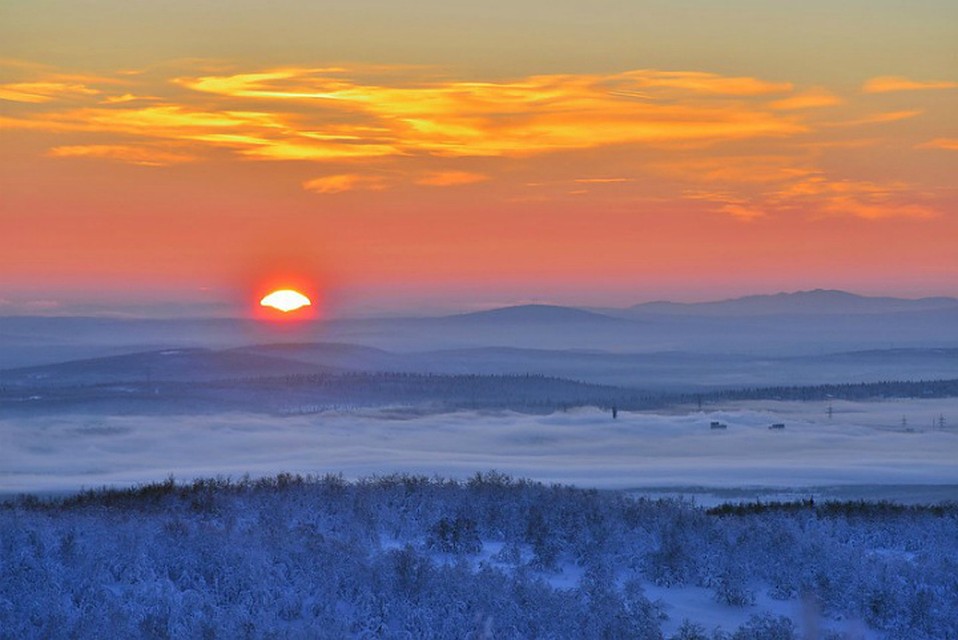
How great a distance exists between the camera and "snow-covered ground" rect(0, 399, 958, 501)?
172ft

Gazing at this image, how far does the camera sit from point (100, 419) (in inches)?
4277

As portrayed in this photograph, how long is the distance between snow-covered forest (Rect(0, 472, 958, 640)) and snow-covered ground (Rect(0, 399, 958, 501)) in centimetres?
978

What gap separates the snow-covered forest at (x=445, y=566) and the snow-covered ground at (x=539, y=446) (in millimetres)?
9782

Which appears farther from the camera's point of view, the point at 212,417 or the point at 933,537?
the point at 212,417

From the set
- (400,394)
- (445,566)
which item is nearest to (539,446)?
(445,566)

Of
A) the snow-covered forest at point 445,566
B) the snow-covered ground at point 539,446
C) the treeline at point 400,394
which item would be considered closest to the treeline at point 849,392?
the treeline at point 400,394

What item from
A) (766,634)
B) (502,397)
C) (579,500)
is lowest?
(766,634)

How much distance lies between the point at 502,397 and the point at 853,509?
132 meters

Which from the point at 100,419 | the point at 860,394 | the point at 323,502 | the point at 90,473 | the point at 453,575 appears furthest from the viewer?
the point at 860,394

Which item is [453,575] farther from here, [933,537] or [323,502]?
[933,537]

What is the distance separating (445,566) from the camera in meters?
19.0

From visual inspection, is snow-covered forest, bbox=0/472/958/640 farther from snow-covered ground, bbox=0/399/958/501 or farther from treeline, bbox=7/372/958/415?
treeline, bbox=7/372/958/415

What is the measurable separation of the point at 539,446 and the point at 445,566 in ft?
219

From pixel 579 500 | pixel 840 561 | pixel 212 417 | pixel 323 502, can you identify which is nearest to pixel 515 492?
pixel 579 500
